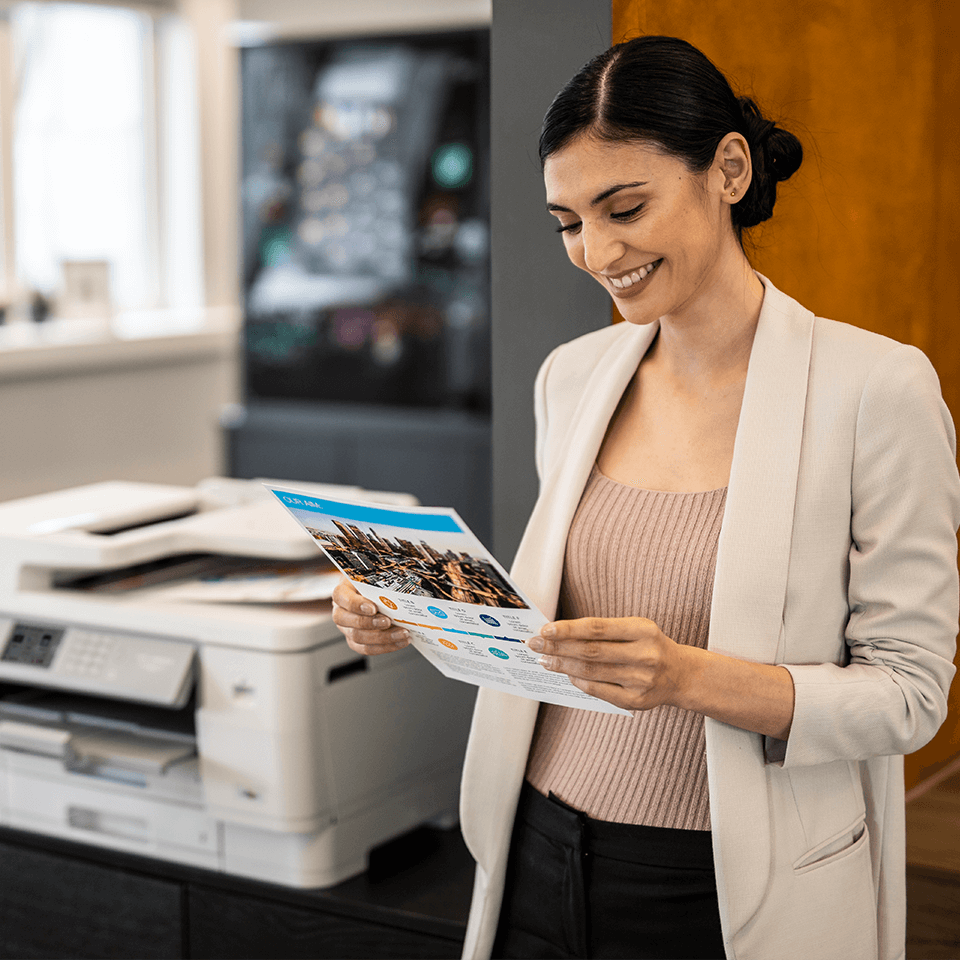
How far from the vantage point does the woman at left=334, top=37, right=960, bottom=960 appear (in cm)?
100

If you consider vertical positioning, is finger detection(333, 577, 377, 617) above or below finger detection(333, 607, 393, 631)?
above

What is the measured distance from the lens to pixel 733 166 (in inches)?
41.6

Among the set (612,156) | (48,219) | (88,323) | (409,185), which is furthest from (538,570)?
(48,219)

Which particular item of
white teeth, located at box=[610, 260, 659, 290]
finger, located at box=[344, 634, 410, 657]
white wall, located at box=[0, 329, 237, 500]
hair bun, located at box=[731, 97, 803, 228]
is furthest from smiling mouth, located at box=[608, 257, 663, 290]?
white wall, located at box=[0, 329, 237, 500]

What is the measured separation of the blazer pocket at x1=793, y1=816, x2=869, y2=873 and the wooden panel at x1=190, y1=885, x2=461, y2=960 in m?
0.59

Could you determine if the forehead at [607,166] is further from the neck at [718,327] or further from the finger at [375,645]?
the finger at [375,645]

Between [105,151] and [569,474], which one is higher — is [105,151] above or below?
above

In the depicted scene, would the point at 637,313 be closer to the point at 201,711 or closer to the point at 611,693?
the point at 611,693

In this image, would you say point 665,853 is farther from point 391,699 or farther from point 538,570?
point 391,699

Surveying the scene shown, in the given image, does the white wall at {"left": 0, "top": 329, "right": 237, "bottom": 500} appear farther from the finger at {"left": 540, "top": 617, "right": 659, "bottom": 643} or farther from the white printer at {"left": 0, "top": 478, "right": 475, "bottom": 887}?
the finger at {"left": 540, "top": 617, "right": 659, "bottom": 643}

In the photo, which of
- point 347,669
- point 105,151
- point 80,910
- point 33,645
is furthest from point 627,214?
point 105,151

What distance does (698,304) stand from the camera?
3.62 ft

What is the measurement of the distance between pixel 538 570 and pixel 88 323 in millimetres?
3742

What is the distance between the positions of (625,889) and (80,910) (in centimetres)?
97
